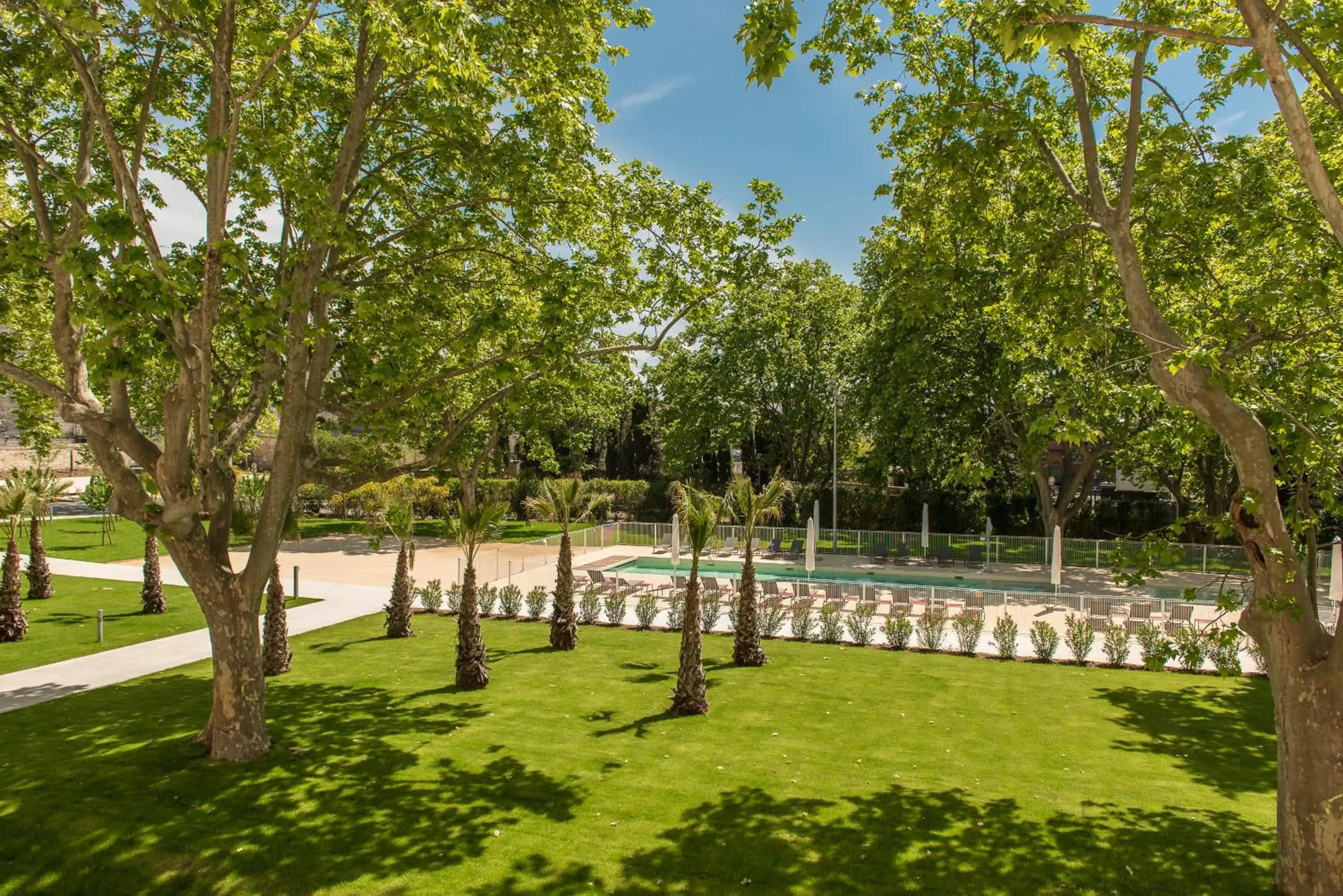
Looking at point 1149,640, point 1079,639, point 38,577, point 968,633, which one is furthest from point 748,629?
point 38,577

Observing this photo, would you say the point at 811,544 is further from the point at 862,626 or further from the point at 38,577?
the point at 38,577

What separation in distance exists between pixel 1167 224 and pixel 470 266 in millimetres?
10620

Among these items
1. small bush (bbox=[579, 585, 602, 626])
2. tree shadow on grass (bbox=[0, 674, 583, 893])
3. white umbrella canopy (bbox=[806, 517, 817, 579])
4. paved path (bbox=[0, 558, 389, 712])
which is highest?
white umbrella canopy (bbox=[806, 517, 817, 579])

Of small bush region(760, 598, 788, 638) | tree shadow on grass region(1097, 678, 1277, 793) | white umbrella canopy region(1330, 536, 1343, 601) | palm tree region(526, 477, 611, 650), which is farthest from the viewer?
small bush region(760, 598, 788, 638)

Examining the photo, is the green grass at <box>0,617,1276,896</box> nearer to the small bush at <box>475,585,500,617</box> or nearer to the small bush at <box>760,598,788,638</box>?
the small bush at <box>760,598,788,638</box>

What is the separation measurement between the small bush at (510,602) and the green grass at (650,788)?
4.83m

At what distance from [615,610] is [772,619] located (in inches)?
149

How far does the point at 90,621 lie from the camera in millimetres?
17609

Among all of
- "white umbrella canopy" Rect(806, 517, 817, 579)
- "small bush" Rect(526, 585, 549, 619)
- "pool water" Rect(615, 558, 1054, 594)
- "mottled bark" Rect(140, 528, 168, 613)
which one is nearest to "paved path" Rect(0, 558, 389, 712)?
"mottled bark" Rect(140, 528, 168, 613)

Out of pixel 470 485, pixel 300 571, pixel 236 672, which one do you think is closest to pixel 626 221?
pixel 236 672

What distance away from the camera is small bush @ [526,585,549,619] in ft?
62.8

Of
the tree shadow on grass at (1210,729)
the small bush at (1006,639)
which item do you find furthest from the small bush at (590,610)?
the tree shadow on grass at (1210,729)

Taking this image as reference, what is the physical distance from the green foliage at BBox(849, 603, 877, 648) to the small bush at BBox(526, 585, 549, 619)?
22.6ft

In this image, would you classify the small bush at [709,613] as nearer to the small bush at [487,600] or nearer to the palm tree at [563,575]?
the palm tree at [563,575]
